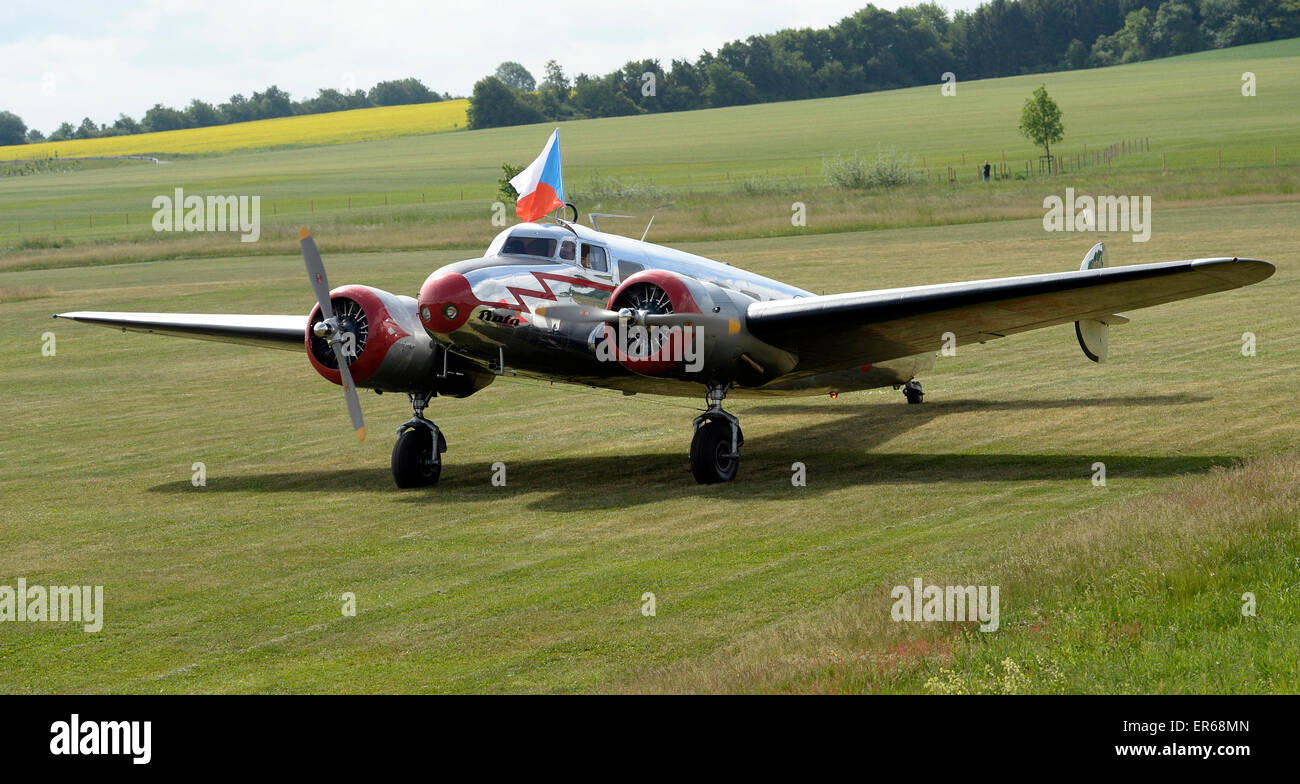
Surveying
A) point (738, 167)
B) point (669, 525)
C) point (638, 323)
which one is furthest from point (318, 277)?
point (738, 167)

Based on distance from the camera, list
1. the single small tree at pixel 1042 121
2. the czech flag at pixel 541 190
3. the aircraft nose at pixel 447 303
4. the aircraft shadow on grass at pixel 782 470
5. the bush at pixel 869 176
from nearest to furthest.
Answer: the aircraft shadow on grass at pixel 782 470 < the aircraft nose at pixel 447 303 < the czech flag at pixel 541 190 < the bush at pixel 869 176 < the single small tree at pixel 1042 121

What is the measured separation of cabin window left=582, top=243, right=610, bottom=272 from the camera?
1934 cm

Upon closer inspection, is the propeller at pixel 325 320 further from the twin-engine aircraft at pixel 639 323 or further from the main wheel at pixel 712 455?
the main wheel at pixel 712 455

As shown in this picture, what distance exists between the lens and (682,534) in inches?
629

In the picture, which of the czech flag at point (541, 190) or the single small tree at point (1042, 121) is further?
the single small tree at point (1042, 121)

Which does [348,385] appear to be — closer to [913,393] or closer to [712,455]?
[712,455]

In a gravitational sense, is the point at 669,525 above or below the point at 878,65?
below

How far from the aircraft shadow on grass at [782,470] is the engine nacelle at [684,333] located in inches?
66.9

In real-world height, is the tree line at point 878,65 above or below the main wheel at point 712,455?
above

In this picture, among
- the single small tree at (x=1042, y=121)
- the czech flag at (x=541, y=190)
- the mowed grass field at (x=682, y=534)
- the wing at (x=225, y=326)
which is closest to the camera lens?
the mowed grass field at (x=682, y=534)

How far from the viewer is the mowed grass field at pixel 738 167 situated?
76.5 m

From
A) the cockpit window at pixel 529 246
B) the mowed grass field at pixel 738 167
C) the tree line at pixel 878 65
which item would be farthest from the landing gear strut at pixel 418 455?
the tree line at pixel 878 65

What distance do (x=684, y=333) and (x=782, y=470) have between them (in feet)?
9.54

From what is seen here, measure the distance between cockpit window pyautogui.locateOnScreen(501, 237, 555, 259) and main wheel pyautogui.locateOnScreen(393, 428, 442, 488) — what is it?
3017 mm
